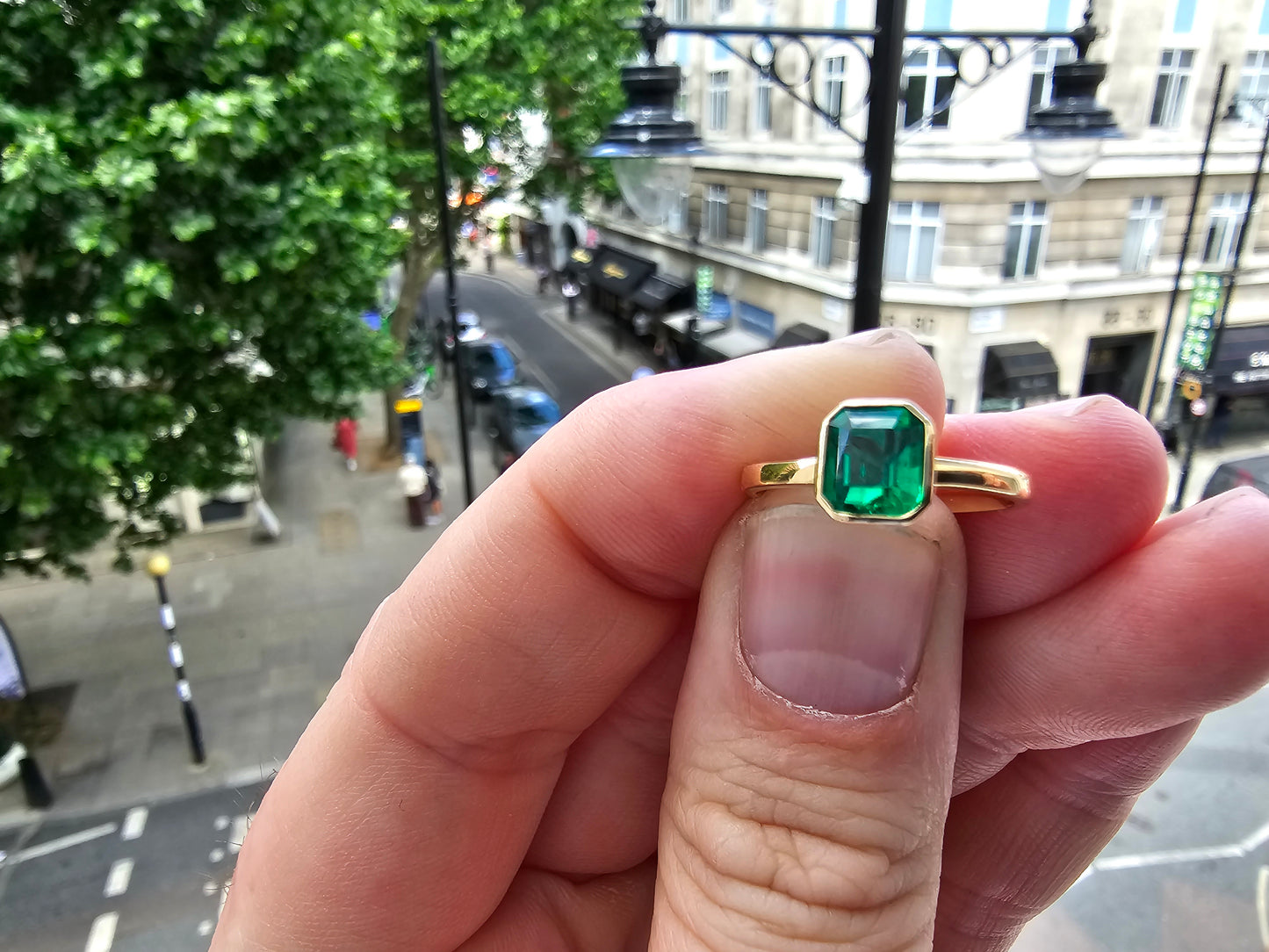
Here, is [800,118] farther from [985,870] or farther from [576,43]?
[985,870]

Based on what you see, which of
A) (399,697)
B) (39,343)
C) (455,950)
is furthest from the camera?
(39,343)

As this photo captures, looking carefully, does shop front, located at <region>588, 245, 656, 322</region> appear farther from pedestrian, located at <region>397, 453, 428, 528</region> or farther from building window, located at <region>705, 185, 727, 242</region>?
pedestrian, located at <region>397, 453, 428, 528</region>

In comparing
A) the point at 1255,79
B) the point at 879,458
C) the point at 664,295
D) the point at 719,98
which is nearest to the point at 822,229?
the point at 719,98

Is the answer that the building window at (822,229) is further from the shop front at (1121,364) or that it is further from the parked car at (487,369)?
the parked car at (487,369)

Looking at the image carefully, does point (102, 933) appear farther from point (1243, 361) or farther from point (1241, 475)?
point (1243, 361)

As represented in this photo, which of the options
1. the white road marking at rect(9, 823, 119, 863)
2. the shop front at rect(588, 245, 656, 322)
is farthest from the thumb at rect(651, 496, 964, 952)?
the shop front at rect(588, 245, 656, 322)

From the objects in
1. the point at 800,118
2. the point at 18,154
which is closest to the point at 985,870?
the point at 18,154
